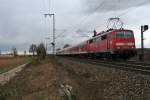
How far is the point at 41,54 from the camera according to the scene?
8069 cm

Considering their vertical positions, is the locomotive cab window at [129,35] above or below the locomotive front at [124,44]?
above

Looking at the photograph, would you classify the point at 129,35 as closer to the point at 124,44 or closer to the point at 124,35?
the point at 124,35

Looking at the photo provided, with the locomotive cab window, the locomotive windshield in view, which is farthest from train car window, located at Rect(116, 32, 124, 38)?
the locomotive cab window

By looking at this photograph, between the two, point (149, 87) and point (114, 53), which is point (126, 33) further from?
point (149, 87)

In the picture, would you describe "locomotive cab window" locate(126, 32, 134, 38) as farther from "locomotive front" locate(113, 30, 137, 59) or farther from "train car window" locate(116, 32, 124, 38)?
"train car window" locate(116, 32, 124, 38)

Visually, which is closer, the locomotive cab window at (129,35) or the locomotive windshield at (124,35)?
the locomotive windshield at (124,35)

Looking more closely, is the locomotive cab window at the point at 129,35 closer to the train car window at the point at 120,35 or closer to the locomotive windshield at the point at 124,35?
the locomotive windshield at the point at 124,35

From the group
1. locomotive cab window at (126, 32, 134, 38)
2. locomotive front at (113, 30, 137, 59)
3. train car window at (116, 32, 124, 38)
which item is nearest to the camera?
locomotive front at (113, 30, 137, 59)

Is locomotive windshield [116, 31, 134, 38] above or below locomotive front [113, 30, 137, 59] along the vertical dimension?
above

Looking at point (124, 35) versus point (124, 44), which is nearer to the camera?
point (124, 44)

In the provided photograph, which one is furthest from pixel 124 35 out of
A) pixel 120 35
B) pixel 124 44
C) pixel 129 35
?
pixel 124 44

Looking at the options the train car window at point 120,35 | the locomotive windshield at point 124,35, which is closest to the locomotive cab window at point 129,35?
the locomotive windshield at point 124,35

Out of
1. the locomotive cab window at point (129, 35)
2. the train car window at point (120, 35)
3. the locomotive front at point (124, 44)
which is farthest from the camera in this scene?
the locomotive cab window at point (129, 35)

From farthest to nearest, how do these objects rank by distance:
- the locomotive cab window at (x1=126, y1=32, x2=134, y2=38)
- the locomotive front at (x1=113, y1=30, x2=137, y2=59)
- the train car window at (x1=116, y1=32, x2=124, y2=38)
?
the locomotive cab window at (x1=126, y1=32, x2=134, y2=38) < the train car window at (x1=116, y1=32, x2=124, y2=38) < the locomotive front at (x1=113, y1=30, x2=137, y2=59)
